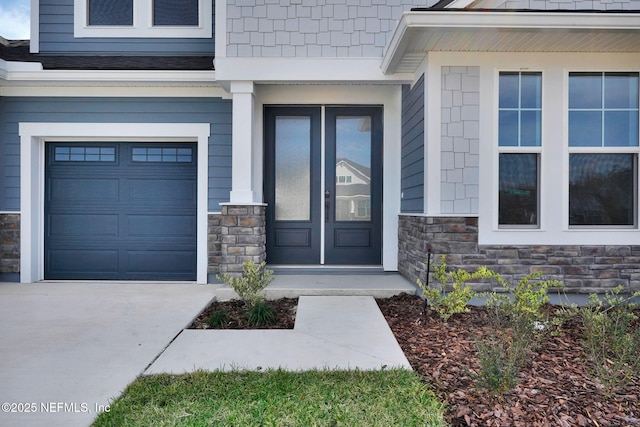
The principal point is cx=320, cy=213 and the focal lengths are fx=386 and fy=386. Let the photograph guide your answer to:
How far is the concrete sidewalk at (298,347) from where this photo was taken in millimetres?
2849

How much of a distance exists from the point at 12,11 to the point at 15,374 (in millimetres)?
7650

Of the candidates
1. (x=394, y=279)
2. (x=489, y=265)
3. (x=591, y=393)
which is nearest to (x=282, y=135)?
(x=394, y=279)

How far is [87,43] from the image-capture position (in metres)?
6.06

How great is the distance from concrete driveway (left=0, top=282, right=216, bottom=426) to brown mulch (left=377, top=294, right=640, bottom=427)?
83.4 inches

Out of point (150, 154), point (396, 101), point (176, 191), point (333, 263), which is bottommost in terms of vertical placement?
point (333, 263)

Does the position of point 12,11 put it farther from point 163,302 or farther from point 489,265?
point 489,265

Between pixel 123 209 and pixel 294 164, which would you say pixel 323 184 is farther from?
pixel 123 209

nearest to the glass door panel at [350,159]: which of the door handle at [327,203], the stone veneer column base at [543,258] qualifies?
the door handle at [327,203]

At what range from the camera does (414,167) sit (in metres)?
4.97

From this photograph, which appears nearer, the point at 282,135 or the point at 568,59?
the point at 568,59

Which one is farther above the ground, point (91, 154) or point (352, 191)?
point (91, 154)

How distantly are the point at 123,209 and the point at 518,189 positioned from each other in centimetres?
545

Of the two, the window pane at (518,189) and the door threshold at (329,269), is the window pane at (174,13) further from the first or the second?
the window pane at (518,189)

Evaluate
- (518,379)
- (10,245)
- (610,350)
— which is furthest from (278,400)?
(10,245)
